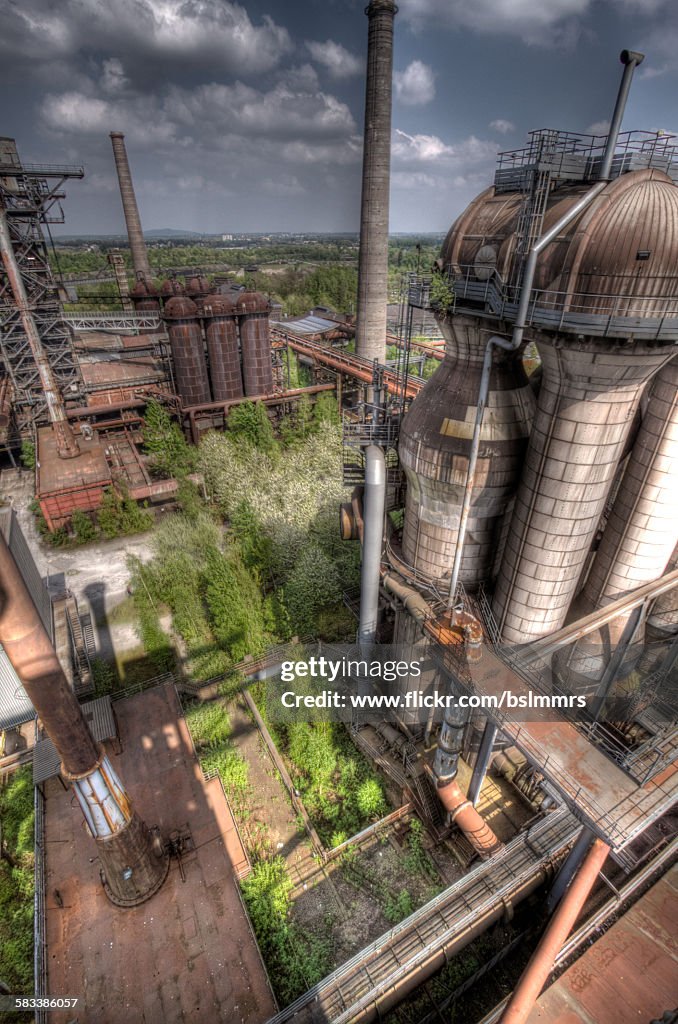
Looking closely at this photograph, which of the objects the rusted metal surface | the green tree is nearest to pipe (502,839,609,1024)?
the rusted metal surface

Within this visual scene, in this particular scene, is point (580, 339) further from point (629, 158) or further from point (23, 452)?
point (23, 452)

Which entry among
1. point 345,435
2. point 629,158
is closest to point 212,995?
point 345,435

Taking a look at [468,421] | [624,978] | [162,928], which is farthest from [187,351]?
[624,978]

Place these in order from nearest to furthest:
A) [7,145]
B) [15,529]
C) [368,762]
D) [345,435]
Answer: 1. [345,435]
2. [368,762]
3. [15,529]
4. [7,145]

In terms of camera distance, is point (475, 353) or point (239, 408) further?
point (239, 408)

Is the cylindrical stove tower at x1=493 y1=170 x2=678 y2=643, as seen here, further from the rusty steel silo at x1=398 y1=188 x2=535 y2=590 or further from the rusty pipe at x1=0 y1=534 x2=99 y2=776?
the rusty pipe at x1=0 y1=534 x2=99 y2=776

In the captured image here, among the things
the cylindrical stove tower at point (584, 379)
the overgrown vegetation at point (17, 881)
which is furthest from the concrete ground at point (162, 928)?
the cylindrical stove tower at point (584, 379)

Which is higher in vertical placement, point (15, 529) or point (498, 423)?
point (498, 423)
